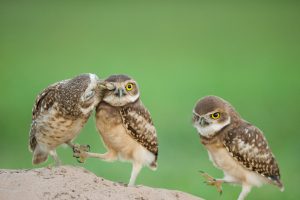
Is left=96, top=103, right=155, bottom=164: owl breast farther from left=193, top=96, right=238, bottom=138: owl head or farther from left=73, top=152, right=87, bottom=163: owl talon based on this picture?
left=193, top=96, right=238, bottom=138: owl head

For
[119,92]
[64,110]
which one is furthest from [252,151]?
[64,110]

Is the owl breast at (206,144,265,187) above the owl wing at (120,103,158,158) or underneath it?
underneath

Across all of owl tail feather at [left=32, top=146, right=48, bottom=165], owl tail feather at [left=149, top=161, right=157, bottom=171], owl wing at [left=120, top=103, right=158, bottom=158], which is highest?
owl wing at [left=120, top=103, right=158, bottom=158]

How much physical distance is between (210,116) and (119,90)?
1.99ft

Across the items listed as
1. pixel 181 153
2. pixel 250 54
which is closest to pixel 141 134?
pixel 181 153

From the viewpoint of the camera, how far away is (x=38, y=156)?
15.1 ft

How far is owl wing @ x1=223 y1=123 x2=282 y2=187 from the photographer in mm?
4566

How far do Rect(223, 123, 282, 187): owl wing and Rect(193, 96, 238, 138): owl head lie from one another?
96 millimetres

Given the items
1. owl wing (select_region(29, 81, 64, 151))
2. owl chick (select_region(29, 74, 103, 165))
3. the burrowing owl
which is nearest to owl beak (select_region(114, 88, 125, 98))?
the burrowing owl

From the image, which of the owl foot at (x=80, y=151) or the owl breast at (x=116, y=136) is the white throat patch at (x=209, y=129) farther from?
the owl foot at (x=80, y=151)

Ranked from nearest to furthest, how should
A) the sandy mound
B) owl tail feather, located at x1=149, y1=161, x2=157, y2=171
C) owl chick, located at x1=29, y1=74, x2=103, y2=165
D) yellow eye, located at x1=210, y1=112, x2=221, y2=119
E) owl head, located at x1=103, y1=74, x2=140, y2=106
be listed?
the sandy mound → owl chick, located at x1=29, y1=74, x2=103, y2=165 → owl head, located at x1=103, y1=74, x2=140, y2=106 → yellow eye, located at x1=210, y1=112, x2=221, y2=119 → owl tail feather, located at x1=149, y1=161, x2=157, y2=171

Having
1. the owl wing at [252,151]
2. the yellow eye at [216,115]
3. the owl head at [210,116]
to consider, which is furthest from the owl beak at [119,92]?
the owl wing at [252,151]

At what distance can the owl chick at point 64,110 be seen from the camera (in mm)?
4281

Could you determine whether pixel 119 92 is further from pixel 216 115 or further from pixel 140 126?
pixel 216 115
